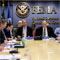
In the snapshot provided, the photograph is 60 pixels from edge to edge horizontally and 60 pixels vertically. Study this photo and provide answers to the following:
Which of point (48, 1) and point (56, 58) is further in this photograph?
point (48, 1)

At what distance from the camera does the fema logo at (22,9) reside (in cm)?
865

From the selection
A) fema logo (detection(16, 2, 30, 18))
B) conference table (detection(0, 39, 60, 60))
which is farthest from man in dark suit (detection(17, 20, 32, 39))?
fema logo (detection(16, 2, 30, 18))

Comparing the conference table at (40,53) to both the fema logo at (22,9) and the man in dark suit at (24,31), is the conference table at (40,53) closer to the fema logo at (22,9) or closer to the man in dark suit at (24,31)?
the man in dark suit at (24,31)

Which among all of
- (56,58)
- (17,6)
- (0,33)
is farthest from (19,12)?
(56,58)

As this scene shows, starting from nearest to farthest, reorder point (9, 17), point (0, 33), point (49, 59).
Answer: point (49, 59)
point (0, 33)
point (9, 17)

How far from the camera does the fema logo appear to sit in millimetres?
8648

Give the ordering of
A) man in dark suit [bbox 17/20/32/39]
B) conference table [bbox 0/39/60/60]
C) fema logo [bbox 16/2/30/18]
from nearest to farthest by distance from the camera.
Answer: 1. conference table [bbox 0/39/60/60]
2. man in dark suit [bbox 17/20/32/39]
3. fema logo [bbox 16/2/30/18]

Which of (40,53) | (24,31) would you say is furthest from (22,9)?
(40,53)

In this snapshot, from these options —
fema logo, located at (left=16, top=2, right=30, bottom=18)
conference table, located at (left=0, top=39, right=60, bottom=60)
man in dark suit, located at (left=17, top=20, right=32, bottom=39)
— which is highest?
fema logo, located at (left=16, top=2, right=30, bottom=18)

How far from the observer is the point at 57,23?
28.6ft

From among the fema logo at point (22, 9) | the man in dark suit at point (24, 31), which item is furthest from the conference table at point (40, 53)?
the fema logo at point (22, 9)

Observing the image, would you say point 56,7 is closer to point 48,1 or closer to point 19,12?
point 48,1

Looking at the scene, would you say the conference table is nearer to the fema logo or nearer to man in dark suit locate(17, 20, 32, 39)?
man in dark suit locate(17, 20, 32, 39)

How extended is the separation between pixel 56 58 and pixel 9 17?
6349mm
